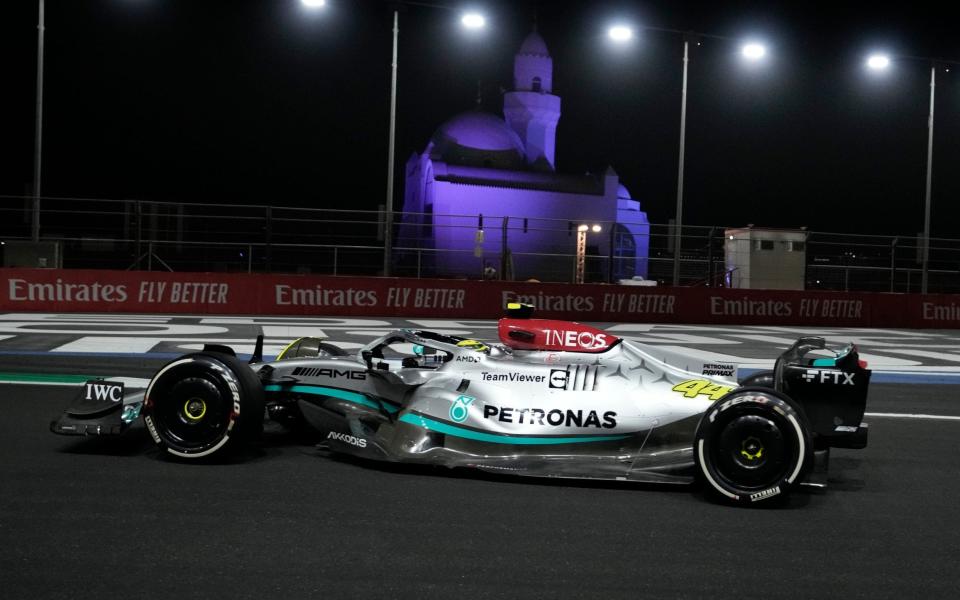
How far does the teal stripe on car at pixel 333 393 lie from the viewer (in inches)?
241

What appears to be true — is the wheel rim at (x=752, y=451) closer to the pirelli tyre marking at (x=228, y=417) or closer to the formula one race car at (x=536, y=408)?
the formula one race car at (x=536, y=408)

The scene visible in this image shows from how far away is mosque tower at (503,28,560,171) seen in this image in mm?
72875

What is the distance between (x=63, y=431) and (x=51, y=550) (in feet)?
7.05

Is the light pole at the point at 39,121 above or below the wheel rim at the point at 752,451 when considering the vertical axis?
above

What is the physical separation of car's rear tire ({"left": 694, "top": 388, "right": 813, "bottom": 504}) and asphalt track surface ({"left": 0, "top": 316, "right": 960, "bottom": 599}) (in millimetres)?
158

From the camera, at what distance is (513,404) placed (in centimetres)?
577

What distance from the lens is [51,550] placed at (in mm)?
4000

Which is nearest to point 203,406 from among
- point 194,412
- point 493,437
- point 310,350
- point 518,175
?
point 194,412

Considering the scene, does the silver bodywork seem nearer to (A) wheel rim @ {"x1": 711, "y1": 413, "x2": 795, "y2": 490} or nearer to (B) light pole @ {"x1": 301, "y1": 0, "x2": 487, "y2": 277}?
(A) wheel rim @ {"x1": 711, "y1": 413, "x2": 795, "y2": 490}

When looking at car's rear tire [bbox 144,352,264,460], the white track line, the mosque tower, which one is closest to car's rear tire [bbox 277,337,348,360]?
car's rear tire [bbox 144,352,264,460]

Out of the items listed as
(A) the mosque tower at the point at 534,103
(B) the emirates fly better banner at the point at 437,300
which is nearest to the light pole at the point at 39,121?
(B) the emirates fly better banner at the point at 437,300

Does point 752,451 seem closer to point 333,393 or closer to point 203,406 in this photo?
point 333,393

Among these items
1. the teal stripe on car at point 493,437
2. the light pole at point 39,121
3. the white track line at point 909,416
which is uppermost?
the light pole at point 39,121

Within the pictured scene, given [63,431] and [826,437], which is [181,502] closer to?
[63,431]
